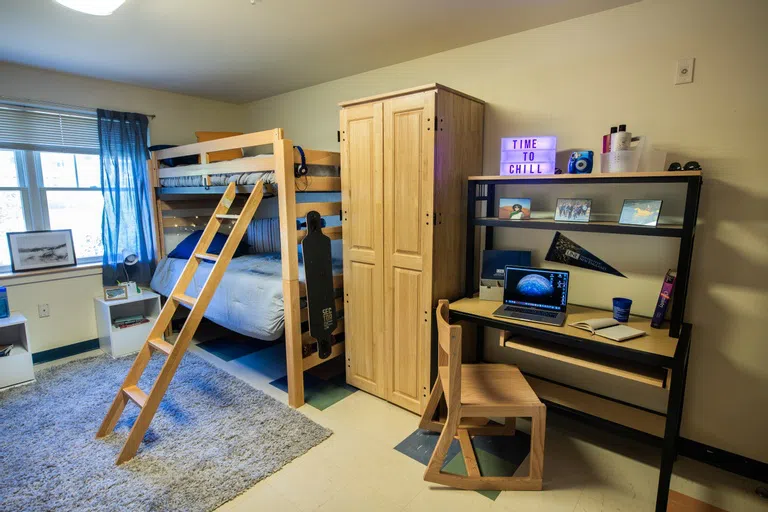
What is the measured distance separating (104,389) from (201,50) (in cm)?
244

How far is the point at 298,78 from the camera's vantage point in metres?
3.43

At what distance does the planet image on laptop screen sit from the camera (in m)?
2.12

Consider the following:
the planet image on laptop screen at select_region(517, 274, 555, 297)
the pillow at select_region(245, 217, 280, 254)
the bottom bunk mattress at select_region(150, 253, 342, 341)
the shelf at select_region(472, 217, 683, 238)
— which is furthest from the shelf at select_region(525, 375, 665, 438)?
the pillow at select_region(245, 217, 280, 254)

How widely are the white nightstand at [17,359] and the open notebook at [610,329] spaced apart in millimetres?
3652

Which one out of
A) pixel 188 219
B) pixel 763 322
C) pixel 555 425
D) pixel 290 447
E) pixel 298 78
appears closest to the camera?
Result: pixel 763 322

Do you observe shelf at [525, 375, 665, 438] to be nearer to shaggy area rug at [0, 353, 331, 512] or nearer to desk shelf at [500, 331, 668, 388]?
desk shelf at [500, 331, 668, 388]

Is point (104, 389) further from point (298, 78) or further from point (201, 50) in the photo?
point (298, 78)

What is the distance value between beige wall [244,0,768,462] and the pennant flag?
40 mm

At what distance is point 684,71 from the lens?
1904 millimetres

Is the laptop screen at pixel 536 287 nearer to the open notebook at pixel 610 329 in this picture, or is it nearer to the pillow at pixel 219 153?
the open notebook at pixel 610 329

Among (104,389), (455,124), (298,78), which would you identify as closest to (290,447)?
(104,389)

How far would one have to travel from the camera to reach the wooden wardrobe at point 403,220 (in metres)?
2.18

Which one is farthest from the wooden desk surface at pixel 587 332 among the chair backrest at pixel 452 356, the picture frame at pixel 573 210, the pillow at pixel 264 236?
the pillow at pixel 264 236

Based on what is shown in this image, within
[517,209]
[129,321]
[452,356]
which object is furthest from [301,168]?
[129,321]
